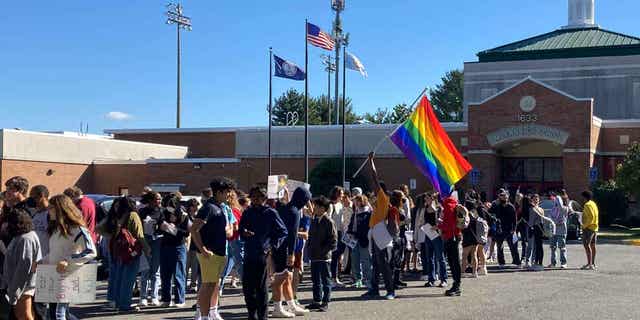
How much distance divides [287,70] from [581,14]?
109 ft

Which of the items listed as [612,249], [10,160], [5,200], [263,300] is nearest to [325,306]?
[263,300]

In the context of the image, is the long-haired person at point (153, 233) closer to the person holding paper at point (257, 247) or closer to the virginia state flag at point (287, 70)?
the person holding paper at point (257, 247)

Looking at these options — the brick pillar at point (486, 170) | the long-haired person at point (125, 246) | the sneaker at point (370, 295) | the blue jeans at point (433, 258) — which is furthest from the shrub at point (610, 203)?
the long-haired person at point (125, 246)

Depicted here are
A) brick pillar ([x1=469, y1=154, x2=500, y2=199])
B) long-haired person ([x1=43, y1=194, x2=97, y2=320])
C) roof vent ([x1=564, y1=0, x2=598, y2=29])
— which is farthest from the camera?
roof vent ([x1=564, y1=0, x2=598, y2=29])

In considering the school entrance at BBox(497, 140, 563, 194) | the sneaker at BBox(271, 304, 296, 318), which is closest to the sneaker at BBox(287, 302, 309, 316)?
the sneaker at BBox(271, 304, 296, 318)

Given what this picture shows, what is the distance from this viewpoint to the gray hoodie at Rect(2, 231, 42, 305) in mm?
7773

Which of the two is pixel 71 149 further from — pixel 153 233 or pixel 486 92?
pixel 153 233

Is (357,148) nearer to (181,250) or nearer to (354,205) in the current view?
(354,205)

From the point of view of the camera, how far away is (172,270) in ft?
39.5

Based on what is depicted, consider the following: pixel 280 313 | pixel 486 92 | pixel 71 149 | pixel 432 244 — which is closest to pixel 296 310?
pixel 280 313

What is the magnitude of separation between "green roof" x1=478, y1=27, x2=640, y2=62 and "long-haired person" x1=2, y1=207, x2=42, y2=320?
166ft

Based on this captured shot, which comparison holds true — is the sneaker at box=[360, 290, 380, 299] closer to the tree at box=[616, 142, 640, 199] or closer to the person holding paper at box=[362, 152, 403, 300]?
the person holding paper at box=[362, 152, 403, 300]

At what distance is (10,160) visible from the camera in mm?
38406

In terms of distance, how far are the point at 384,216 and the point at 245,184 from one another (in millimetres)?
34034
